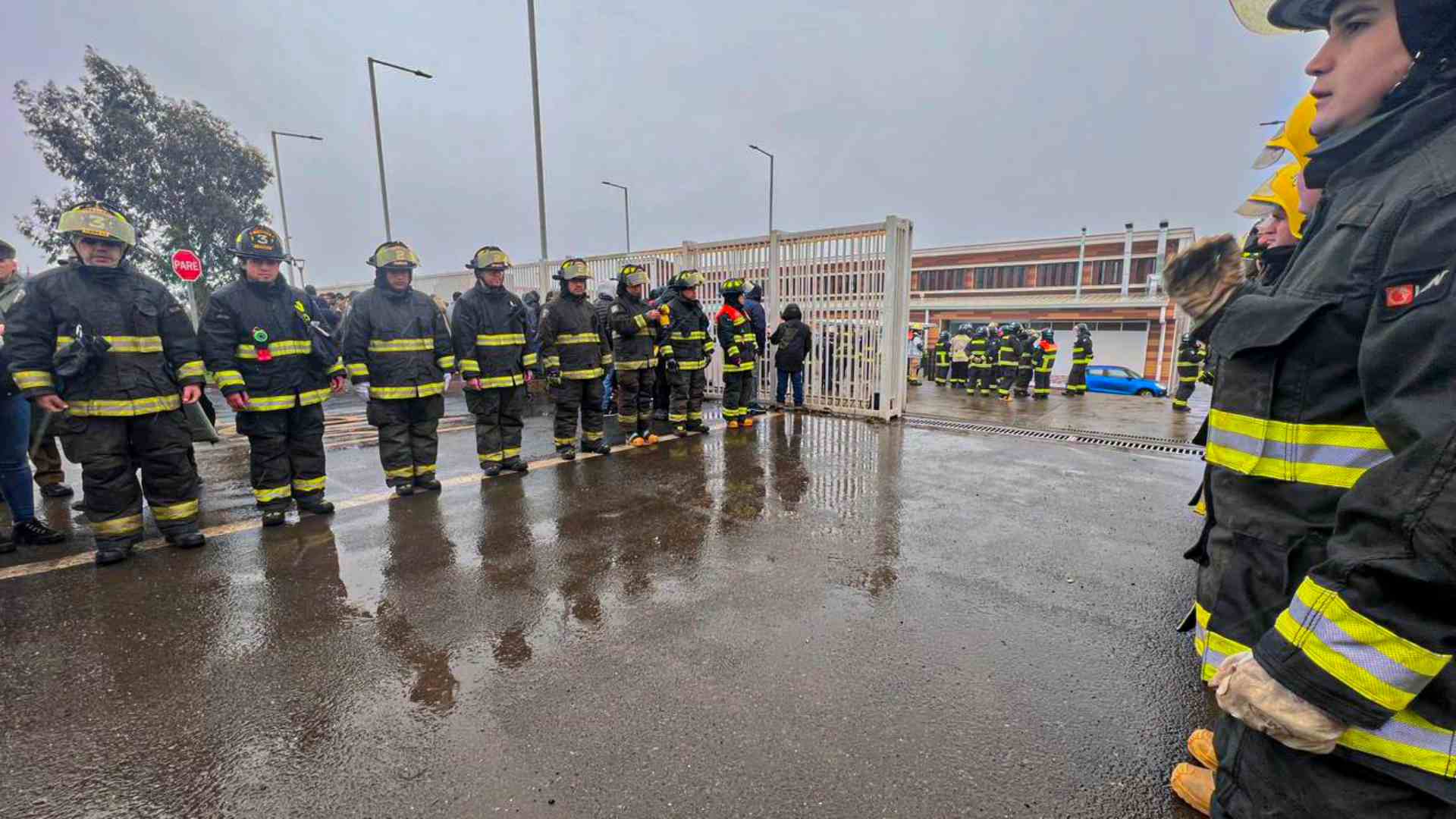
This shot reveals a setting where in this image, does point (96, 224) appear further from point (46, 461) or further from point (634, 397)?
point (634, 397)

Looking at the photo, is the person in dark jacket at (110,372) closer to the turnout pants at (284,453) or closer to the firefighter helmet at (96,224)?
the firefighter helmet at (96,224)

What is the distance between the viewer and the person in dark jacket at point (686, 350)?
772 centimetres

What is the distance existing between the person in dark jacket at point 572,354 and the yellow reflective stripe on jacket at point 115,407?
9.86ft

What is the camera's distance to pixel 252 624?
9.93ft

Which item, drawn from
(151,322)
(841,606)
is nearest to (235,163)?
(151,322)

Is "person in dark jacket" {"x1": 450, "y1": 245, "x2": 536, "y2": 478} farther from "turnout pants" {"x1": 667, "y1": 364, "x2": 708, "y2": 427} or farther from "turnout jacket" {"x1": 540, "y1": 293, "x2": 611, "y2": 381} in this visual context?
"turnout pants" {"x1": 667, "y1": 364, "x2": 708, "y2": 427}

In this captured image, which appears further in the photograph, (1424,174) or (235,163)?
(235,163)

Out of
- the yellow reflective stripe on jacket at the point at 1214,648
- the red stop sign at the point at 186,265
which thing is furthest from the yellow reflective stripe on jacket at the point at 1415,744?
the red stop sign at the point at 186,265

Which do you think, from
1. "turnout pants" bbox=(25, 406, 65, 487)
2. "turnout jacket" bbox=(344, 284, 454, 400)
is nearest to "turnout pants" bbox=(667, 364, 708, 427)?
"turnout jacket" bbox=(344, 284, 454, 400)

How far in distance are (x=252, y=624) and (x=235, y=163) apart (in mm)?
24062

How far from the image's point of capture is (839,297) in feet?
28.8

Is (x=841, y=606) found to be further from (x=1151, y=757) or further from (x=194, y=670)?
Answer: (x=194, y=670)

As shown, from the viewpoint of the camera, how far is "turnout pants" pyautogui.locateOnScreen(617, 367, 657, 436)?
Answer: 7.13 meters

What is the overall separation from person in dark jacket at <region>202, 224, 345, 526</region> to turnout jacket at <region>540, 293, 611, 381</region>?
1.99 meters
